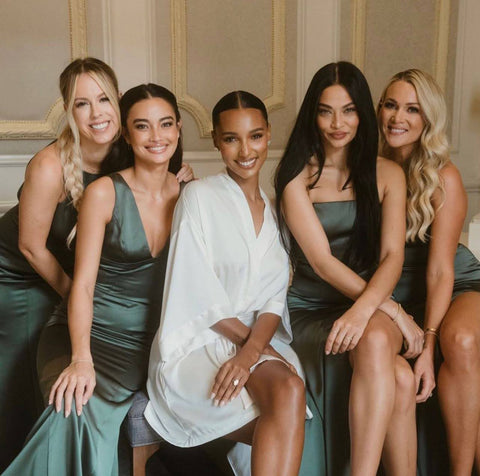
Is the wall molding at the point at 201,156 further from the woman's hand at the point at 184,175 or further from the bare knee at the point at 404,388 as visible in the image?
the bare knee at the point at 404,388

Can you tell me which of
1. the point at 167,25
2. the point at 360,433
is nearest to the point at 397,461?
the point at 360,433

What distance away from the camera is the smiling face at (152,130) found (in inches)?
82.7

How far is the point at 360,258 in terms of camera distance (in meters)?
2.28

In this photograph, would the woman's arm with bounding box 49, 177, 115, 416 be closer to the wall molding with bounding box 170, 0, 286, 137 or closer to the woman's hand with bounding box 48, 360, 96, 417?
the woman's hand with bounding box 48, 360, 96, 417

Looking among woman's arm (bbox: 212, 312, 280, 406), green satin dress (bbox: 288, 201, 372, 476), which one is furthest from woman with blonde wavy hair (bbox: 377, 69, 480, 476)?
woman's arm (bbox: 212, 312, 280, 406)

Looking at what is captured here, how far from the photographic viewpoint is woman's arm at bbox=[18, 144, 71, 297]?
2188mm

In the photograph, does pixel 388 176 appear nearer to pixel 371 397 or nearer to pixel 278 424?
pixel 371 397

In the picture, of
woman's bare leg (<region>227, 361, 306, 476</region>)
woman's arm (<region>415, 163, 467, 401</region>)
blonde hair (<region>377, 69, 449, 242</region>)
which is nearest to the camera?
woman's bare leg (<region>227, 361, 306, 476</region>)

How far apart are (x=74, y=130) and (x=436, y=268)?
1354 millimetres

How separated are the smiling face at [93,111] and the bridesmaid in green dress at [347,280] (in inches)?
24.8

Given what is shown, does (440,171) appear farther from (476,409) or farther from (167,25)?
(167,25)

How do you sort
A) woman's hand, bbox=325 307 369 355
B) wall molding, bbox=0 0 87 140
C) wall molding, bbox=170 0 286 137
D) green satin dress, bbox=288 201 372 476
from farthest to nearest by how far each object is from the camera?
wall molding, bbox=170 0 286 137 → wall molding, bbox=0 0 87 140 → green satin dress, bbox=288 201 372 476 → woman's hand, bbox=325 307 369 355

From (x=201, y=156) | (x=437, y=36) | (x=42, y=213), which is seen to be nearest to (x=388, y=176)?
(x=42, y=213)

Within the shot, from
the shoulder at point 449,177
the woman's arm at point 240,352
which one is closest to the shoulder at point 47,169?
the woman's arm at point 240,352
